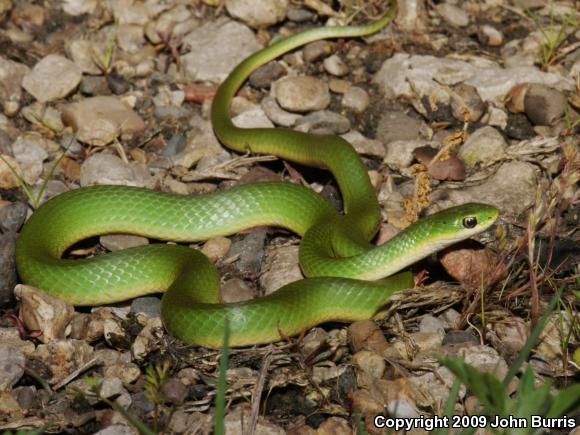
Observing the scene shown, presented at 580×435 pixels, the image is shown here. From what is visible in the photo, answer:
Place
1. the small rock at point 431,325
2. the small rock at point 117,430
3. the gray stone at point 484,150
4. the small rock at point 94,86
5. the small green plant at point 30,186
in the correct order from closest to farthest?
the small rock at point 117,430 → the small rock at point 431,325 → the small green plant at point 30,186 → the gray stone at point 484,150 → the small rock at point 94,86

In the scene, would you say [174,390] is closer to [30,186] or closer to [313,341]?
[313,341]

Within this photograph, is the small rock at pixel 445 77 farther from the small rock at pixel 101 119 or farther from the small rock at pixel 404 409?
the small rock at pixel 404 409

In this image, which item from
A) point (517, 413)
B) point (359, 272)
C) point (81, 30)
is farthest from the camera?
point (81, 30)

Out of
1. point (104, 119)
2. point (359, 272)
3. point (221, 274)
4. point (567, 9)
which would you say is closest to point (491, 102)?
point (567, 9)

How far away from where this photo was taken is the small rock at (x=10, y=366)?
15.5ft

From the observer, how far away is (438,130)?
289 inches

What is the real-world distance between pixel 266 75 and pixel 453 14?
2.37 meters

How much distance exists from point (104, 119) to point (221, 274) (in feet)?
7.56

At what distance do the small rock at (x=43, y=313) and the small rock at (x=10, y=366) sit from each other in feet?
0.86

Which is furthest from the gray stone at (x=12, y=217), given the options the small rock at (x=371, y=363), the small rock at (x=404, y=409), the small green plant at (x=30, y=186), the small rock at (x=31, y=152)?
the small rock at (x=404, y=409)

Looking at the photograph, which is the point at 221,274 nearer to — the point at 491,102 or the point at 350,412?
the point at 350,412

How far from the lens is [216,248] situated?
6.21 meters

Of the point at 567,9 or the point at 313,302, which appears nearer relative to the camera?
the point at 313,302

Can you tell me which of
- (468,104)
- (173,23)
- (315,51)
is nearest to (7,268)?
(173,23)
